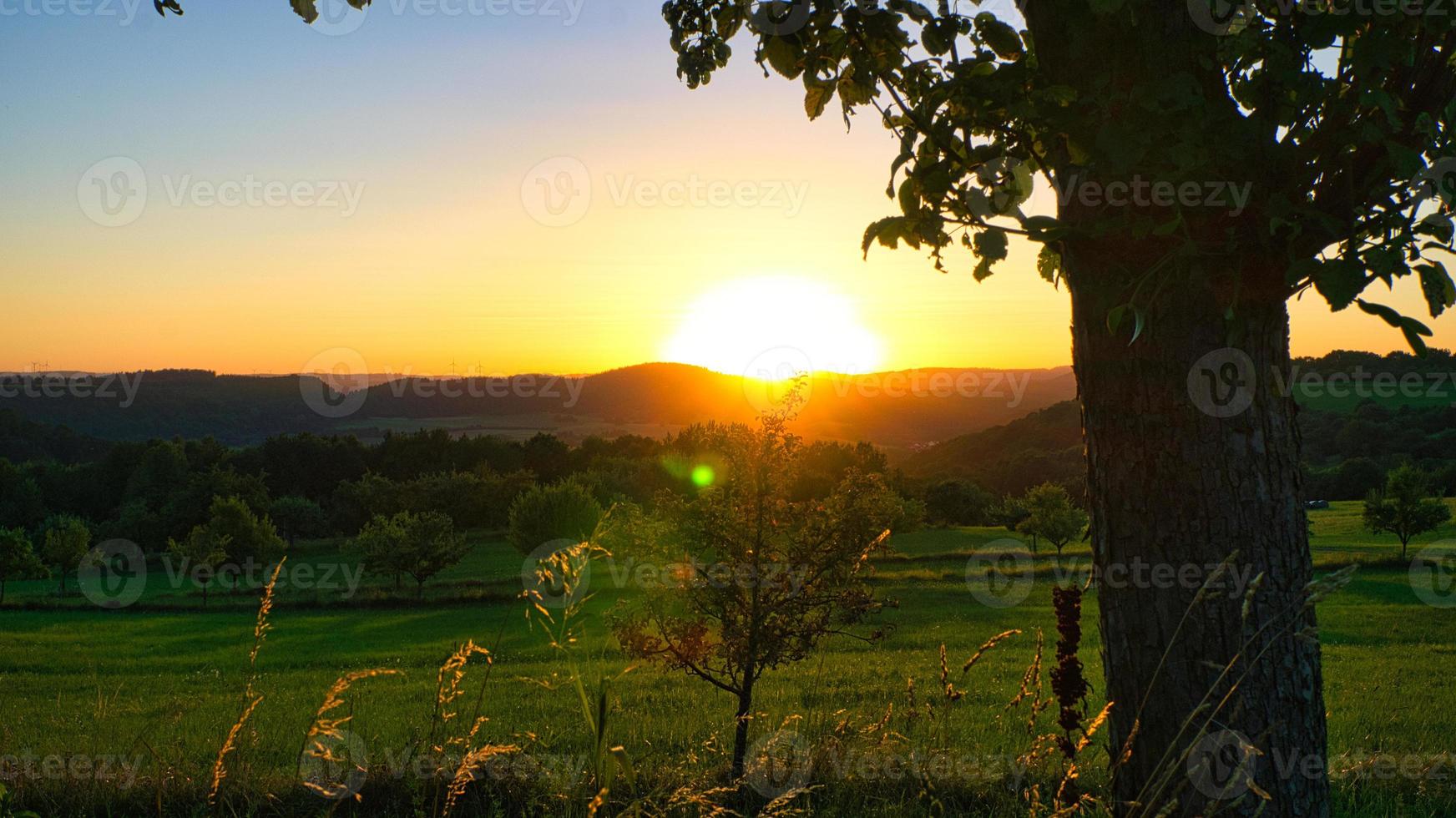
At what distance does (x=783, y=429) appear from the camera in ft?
20.4

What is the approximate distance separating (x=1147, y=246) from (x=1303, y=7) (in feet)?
2.78

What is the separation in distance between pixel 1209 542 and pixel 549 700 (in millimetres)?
10642

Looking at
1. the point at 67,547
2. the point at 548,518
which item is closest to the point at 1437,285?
the point at 548,518

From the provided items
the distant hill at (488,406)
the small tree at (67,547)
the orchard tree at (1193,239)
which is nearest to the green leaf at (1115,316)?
the orchard tree at (1193,239)

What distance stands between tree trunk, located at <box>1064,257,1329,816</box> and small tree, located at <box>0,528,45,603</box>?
4430cm

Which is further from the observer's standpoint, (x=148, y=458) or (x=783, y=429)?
(x=148, y=458)

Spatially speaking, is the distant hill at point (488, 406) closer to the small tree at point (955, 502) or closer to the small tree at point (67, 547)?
the small tree at point (955, 502)

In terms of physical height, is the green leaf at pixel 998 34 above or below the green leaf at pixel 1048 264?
above

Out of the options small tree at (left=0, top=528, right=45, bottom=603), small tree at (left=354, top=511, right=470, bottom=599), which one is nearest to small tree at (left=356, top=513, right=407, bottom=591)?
small tree at (left=354, top=511, right=470, bottom=599)

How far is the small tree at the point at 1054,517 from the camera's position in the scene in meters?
36.9

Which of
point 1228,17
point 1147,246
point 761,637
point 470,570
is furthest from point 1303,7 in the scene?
point 470,570

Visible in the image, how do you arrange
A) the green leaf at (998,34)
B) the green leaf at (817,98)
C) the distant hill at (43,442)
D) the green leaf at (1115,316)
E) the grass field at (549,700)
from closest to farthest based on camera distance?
the green leaf at (1115,316), the green leaf at (998,34), the green leaf at (817,98), the grass field at (549,700), the distant hill at (43,442)

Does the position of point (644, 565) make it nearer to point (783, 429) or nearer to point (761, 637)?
point (761, 637)

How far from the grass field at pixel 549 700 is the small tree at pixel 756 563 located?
73 centimetres
